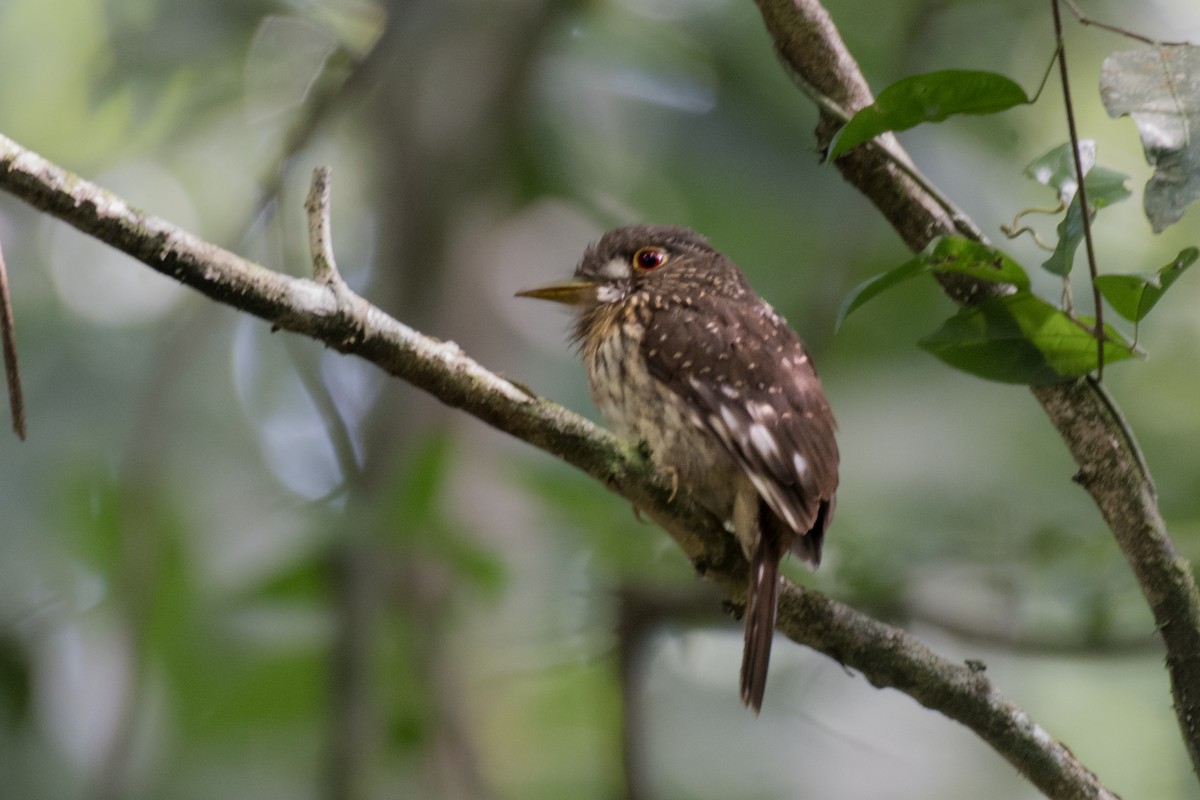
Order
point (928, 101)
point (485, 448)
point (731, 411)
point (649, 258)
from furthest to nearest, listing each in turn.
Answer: point (485, 448)
point (649, 258)
point (731, 411)
point (928, 101)

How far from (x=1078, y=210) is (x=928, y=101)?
29 cm

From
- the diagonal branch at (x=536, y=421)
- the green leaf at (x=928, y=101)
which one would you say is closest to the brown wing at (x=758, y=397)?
the diagonal branch at (x=536, y=421)

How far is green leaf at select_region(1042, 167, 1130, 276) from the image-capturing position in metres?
1.92

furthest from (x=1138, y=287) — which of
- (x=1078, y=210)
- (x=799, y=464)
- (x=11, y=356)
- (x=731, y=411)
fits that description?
(x=11, y=356)

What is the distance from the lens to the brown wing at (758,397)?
7.39 ft

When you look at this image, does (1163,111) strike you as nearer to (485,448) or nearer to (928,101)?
(928,101)

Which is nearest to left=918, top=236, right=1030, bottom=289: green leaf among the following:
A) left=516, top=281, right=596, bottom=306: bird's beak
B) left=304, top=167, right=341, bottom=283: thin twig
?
left=304, top=167, right=341, bottom=283: thin twig

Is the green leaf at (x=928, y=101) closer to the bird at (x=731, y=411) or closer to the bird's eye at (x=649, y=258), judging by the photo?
the bird at (x=731, y=411)

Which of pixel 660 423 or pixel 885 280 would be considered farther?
pixel 660 423

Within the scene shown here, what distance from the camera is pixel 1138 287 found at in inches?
75.0

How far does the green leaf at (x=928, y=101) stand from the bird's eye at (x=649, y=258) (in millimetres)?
1142

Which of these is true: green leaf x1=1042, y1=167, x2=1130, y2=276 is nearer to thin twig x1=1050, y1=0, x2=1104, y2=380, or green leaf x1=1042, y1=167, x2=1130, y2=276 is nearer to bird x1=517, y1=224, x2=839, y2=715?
thin twig x1=1050, y1=0, x2=1104, y2=380

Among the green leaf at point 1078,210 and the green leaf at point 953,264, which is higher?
the green leaf at point 1078,210

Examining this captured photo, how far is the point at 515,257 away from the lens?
407 centimetres
